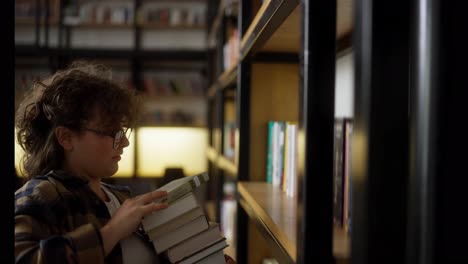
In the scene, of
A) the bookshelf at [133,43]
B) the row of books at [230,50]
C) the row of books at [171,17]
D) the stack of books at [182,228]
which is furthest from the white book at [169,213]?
the row of books at [171,17]

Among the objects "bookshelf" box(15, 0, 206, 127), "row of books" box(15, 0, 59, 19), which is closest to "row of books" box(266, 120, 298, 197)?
"bookshelf" box(15, 0, 206, 127)

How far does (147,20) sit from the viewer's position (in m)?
4.97

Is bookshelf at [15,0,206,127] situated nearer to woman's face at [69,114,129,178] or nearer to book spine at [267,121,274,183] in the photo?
book spine at [267,121,274,183]

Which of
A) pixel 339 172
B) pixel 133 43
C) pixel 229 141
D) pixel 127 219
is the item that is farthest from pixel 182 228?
pixel 133 43

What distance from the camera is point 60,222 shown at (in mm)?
1014

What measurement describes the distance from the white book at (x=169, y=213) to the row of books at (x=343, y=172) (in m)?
0.31

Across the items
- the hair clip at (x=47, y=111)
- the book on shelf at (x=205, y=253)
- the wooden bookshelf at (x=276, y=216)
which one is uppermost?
the hair clip at (x=47, y=111)

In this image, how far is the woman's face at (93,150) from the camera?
114cm

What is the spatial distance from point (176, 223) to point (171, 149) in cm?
415

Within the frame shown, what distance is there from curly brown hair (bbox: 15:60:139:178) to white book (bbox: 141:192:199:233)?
0.23m

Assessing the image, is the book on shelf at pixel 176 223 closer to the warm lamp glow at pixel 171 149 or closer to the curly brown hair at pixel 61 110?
the curly brown hair at pixel 61 110

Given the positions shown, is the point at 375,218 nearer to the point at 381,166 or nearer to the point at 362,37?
the point at 381,166

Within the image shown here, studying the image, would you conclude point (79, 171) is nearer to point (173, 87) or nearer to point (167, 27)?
point (173, 87)

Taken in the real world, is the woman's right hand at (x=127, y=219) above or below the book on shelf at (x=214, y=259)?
above
